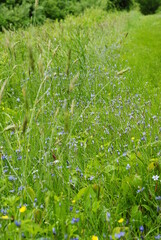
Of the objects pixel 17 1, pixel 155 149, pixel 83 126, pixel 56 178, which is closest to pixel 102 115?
pixel 83 126

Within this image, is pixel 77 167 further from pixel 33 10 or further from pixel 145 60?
pixel 33 10

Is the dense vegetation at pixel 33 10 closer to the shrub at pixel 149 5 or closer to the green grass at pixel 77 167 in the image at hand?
the green grass at pixel 77 167

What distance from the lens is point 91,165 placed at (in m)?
2.07

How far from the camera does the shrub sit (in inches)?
958

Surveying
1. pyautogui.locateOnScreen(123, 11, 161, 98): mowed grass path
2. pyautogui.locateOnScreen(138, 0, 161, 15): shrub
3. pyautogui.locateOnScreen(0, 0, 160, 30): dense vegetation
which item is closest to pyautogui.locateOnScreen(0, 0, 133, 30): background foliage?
pyautogui.locateOnScreen(0, 0, 160, 30): dense vegetation

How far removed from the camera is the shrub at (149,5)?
958 inches

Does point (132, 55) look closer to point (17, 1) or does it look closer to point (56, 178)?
point (56, 178)

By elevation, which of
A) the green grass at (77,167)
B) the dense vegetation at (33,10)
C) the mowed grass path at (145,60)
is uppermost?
the dense vegetation at (33,10)

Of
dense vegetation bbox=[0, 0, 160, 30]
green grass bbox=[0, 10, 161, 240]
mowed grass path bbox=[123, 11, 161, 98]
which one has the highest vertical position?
dense vegetation bbox=[0, 0, 160, 30]

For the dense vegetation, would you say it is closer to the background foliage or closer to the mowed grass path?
the background foliage

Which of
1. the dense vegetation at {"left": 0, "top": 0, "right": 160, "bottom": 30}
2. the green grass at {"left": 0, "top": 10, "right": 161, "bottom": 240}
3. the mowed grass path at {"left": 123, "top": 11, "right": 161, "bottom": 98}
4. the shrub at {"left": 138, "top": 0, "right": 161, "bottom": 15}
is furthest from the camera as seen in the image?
the shrub at {"left": 138, "top": 0, "right": 161, "bottom": 15}

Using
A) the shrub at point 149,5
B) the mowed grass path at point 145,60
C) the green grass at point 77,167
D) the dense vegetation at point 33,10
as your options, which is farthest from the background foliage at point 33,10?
the shrub at point 149,5

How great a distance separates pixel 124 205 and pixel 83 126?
0.99 metres

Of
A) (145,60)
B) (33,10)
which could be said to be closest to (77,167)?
(145,60)
